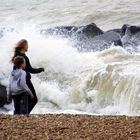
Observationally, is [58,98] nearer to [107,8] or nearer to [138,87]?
[138,87]

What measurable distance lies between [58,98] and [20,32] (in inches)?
287

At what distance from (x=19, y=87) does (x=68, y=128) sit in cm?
161

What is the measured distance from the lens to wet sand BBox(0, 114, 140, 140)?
6.44 metres

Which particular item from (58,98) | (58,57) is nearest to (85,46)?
(58,57)

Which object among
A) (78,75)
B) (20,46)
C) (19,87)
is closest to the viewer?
(19,87)

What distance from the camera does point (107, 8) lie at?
26500 mm

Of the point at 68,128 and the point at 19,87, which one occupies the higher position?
the point at 19,87

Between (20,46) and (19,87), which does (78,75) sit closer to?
(20,46)

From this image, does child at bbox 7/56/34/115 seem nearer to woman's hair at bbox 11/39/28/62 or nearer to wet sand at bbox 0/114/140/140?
woman's hair at bbox 11/39/28/62

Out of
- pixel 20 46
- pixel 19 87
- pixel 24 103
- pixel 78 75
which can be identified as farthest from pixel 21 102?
pixel 78 75

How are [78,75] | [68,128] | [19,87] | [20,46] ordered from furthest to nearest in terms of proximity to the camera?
[78,75]
[20,46]
[19,87]
[68,128]

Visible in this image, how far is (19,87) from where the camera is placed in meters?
8.13

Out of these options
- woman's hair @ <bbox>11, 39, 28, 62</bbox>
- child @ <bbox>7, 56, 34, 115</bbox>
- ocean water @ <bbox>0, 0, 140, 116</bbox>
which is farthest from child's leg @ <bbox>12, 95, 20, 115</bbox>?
ocean water @ <bbox>0, 0, 140, 116</bbox>

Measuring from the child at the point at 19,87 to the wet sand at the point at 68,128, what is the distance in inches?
24.4
